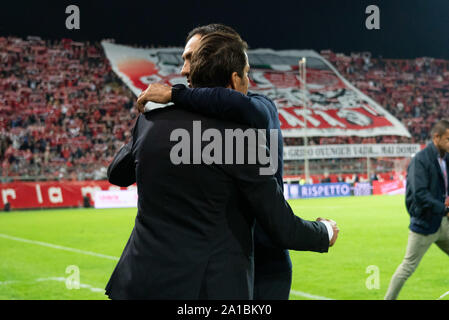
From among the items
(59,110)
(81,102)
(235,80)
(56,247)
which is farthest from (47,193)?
(235,80)

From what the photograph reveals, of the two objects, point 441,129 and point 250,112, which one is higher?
point 250,112

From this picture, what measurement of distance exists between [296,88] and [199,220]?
148 feet

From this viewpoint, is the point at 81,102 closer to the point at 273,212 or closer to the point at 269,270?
the point at 269,270

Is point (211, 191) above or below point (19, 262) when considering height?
above

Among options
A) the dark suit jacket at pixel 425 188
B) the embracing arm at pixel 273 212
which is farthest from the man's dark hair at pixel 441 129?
the embracing arm at pixel 273 212

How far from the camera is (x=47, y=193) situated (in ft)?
76.0

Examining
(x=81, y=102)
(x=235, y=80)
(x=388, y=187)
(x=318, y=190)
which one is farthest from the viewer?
(x=81, y=102)

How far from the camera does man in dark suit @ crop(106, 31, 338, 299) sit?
1.73 meters

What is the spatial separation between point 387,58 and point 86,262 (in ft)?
150

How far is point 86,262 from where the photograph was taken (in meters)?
9.47

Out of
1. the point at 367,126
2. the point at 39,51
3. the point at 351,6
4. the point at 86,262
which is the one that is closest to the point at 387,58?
the point at 351,6

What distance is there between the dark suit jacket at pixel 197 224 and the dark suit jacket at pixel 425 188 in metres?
3.81

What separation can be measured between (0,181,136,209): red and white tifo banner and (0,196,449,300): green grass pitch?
559cm

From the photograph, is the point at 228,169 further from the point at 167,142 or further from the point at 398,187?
the point at 398,187
